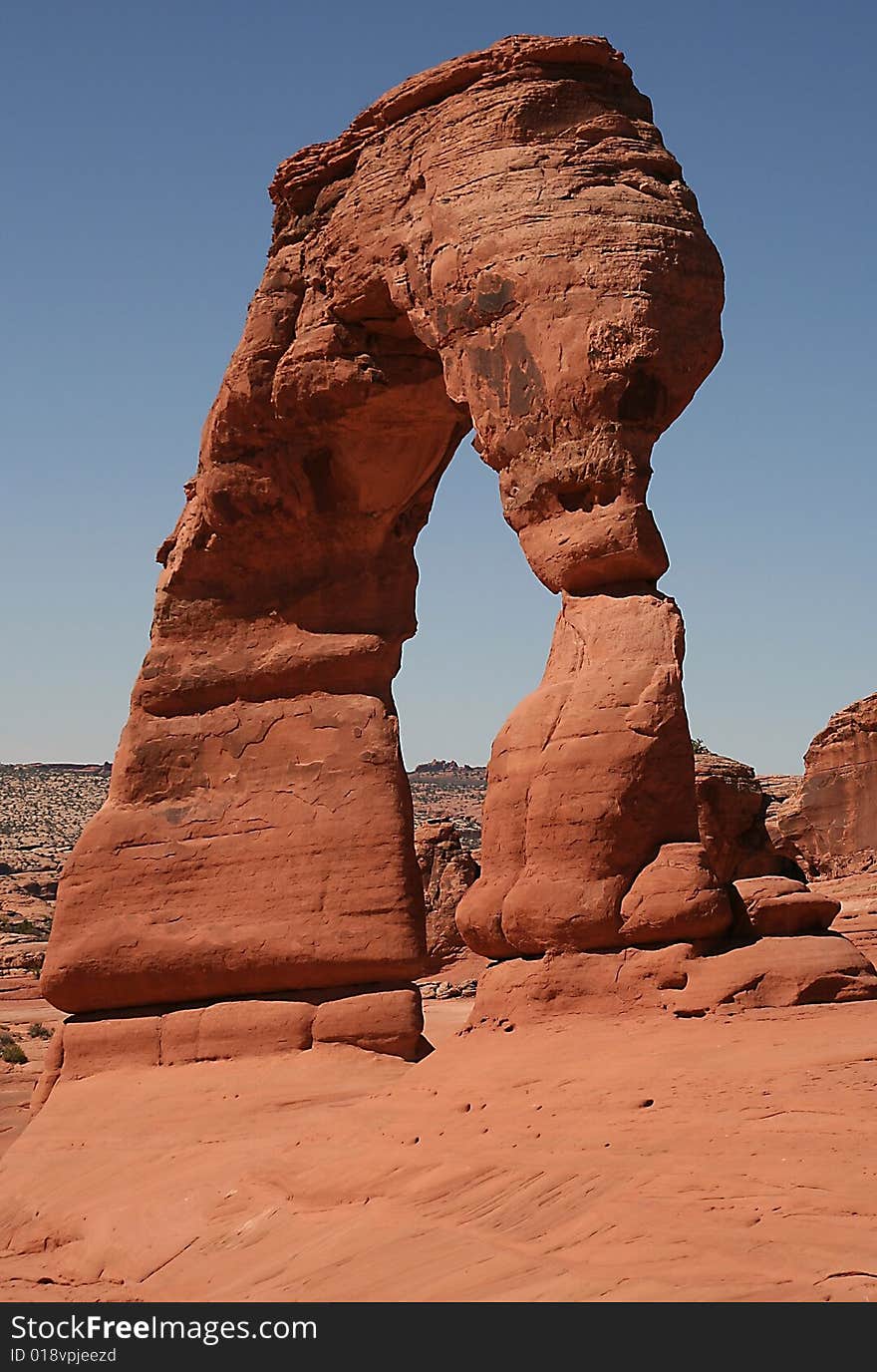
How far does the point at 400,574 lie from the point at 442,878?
39.4 ft

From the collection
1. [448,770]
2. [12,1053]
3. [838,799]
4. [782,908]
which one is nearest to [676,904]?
[782,908]

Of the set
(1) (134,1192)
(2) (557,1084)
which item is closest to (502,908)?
(2) (557,1084)

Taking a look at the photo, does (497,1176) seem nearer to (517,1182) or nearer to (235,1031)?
(517,1182)

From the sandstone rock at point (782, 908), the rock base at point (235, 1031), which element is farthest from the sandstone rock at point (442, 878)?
the sandstone rock at point (782, 908)

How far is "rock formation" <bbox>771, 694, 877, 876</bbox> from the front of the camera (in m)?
24.1

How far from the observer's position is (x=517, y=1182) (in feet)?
16.2

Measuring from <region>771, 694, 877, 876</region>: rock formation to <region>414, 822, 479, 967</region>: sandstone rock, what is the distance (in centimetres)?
569

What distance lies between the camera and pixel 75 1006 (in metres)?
8.71

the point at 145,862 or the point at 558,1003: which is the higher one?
the point at 145,862

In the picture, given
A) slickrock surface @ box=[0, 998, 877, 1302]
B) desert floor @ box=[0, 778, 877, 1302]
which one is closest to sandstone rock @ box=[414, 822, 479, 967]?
desert floor @ box=[0, 778, 877, 1302]

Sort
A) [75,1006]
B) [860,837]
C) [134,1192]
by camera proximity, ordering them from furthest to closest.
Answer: [860,837] → [75,1006] → [134,1192]

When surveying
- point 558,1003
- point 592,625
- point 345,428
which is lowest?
point 558,1003
